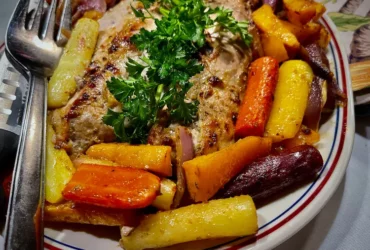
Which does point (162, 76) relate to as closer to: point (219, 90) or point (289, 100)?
point (219, 90)

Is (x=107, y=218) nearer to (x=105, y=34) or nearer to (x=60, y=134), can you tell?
(x=60, y=134)

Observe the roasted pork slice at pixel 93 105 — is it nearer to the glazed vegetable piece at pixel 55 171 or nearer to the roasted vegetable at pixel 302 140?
the glazed vegetable piece at pixel 55 171

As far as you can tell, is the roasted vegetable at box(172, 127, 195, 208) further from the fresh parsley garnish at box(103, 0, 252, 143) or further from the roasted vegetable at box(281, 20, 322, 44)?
the roasted vegetable at box(281, 20, 322, 44)

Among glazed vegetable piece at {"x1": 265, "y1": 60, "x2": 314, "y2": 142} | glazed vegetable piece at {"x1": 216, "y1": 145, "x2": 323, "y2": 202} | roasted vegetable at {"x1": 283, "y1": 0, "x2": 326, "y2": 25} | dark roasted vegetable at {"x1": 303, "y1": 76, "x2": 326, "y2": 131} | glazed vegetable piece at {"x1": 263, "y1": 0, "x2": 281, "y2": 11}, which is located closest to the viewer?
glazed vegetable piece at {"x1": 216, "y1": 145, "x2": 323, "y2": 202}

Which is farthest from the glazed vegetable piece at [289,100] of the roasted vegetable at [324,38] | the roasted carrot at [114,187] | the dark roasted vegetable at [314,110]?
the roasted carrot at [114,187]

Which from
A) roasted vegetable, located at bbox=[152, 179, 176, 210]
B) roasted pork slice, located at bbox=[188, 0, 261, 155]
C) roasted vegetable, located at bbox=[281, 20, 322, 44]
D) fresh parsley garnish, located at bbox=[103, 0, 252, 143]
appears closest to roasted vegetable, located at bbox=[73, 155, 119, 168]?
fresh parsley garnish, located at bbox=[103, 0, 252, 143]

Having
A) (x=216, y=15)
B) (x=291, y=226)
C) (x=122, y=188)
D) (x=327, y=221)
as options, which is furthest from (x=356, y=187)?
(x=122, y=188)
